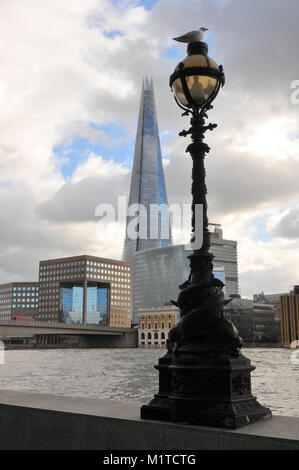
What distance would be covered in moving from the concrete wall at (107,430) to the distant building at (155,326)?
15467 cm

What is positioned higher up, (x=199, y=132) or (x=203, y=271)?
(x=199, y=132)

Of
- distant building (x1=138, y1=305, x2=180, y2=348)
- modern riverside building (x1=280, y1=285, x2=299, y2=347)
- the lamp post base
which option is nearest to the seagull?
the lamp post base

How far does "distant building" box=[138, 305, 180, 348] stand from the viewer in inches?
6299

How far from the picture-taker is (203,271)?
6.00m

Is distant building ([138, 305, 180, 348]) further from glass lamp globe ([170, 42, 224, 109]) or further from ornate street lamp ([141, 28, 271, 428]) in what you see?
glass lamp globe ([170, 42, 224, 109])

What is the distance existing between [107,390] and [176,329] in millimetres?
26922

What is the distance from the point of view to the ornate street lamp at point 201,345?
17.0 feet

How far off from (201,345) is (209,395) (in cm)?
55

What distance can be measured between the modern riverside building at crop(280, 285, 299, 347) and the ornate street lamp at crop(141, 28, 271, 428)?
173422mm

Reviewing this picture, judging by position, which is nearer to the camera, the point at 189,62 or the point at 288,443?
the point at 288,443

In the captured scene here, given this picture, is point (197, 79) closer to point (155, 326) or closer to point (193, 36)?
point (193, 36)

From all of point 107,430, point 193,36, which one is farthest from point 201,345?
point 193,36
